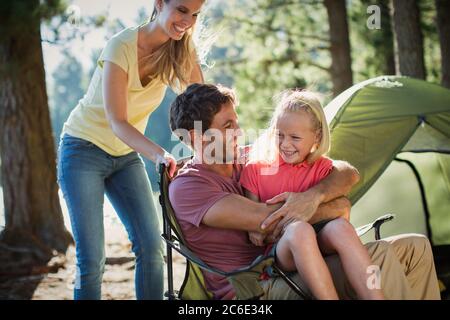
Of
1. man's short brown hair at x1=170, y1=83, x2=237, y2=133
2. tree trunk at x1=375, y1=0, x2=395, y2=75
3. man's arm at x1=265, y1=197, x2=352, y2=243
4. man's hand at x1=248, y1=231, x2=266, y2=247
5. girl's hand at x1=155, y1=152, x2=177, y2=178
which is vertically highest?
tree trunk at x1=375, y1=0, x2=395, y2=75

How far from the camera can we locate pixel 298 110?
2414 millimetres

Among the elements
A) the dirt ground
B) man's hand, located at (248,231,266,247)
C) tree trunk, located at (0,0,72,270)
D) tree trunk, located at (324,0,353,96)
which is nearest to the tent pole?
the dirt ground

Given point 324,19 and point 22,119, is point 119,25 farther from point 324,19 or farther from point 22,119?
point 324,19

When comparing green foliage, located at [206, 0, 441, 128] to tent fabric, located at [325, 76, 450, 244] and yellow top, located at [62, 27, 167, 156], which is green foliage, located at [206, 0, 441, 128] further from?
yellow top, located at [62, 27, 167, 156]

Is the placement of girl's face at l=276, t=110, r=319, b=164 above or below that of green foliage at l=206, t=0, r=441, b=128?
below

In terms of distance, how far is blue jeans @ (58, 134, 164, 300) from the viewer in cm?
278

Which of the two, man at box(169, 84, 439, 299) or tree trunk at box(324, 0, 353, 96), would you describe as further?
tree trunk at box(324, 0, 353, 96)

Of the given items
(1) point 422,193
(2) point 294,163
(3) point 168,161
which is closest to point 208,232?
(3) point 168,161

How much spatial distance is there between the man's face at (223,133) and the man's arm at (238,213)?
194 mm

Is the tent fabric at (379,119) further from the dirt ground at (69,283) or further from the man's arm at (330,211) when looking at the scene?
the dirt ground at (69,283)

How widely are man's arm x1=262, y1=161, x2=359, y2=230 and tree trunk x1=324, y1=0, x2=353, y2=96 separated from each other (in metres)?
5.64

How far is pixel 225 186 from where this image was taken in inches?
95.3

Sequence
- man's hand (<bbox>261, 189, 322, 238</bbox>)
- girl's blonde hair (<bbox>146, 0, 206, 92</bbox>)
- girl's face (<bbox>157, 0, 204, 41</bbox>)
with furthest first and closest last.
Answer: girl's blonde hair (<bbox>146, 0, 206, 92</bbox>) < girl's face (<bbox>157, 0, 204, 41</bbox>) < man's hand (<bbox>261, 189, 322, 238</bbox>)
